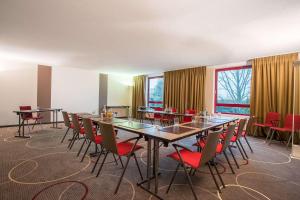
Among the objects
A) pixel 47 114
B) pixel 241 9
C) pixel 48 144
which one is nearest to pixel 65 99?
pixel 47 114

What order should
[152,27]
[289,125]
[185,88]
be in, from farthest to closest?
1. [185,88]
2. [289,125]
3. [152,27]

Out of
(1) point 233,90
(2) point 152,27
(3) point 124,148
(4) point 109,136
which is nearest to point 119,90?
(1) point 233,90

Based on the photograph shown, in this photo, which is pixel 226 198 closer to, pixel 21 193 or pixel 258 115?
pixel 21 193

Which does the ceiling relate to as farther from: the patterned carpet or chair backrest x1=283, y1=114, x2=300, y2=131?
the patterned carpet

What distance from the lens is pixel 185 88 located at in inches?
273

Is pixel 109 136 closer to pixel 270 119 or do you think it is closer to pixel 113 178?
pixel 113 178

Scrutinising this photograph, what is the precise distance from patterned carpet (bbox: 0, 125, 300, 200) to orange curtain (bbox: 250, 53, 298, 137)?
178 centimetres

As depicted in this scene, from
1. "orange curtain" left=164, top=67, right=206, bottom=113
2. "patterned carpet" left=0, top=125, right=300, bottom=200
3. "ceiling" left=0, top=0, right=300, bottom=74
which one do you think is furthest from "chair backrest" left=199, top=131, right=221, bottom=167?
"orange curtain" left=164, top=67, right=206, bottom=113

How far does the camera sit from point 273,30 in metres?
3.06

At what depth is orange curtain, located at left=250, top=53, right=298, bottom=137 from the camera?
4461 mm

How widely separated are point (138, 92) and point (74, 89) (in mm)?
3238

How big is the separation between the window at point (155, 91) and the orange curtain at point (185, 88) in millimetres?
649

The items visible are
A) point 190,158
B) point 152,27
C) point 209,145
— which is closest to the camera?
point 209,145

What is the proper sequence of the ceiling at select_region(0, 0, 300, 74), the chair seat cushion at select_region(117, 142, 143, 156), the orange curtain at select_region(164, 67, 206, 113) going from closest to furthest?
the chair seat cushion at select_region(117, 142, 143, 156) → the ceiling at select_region(0, 0, 300, 74) → the orange curtain at select_region(164, 67, 206, 113)
